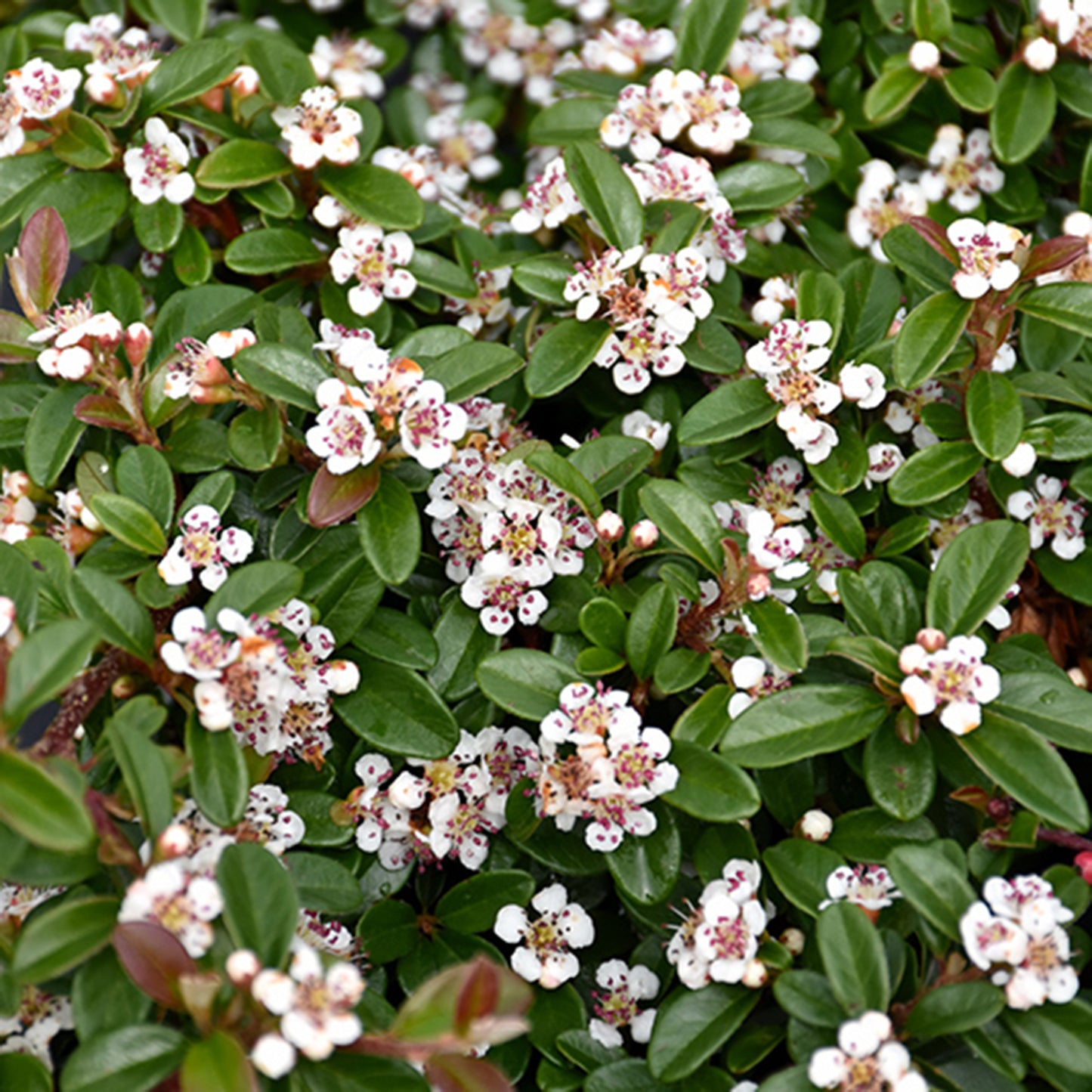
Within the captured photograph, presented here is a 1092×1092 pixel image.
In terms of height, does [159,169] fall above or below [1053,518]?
above

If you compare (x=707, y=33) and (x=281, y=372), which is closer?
(x=281, y=372)

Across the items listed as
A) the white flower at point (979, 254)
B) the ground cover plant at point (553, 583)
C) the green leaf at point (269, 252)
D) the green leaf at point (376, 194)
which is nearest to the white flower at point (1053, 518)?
the ground cover plant at point (553, 583)

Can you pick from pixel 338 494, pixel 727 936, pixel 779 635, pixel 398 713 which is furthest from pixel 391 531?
pixel 727 936

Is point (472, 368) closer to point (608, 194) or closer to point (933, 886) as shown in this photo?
point (608, 194)

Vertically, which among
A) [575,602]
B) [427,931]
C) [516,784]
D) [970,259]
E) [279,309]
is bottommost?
[427,931]

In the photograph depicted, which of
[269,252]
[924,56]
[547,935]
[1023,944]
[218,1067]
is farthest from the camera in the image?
[924,56]

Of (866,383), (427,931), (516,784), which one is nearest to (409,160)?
(866,383)

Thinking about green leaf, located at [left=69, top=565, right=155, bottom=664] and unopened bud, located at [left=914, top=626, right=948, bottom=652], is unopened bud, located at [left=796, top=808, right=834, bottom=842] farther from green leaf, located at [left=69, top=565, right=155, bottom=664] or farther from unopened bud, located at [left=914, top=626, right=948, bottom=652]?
green leaf, located at [left=69, top=565, right=155, bottom=664]

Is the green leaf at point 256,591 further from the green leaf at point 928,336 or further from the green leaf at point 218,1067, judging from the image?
the green leaf at point 928,336

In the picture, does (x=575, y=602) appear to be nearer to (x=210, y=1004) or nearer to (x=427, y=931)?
(x=427, y=931)
